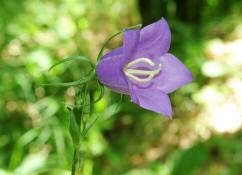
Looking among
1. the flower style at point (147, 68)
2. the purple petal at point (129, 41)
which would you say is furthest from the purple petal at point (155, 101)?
the purple petal at point (129, 41)

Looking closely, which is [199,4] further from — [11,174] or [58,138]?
[11,174]

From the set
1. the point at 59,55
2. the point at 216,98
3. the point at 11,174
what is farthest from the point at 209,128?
the point at 11,174

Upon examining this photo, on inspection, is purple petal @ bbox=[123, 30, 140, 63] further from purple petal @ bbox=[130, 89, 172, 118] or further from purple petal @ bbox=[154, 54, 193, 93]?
purple petal @ bbox=[154, 54, 193, 93]

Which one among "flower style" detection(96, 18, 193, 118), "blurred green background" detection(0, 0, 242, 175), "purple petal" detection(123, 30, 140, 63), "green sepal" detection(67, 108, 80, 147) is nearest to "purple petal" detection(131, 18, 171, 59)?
"flower style" detection(96, 18, 193, 118)

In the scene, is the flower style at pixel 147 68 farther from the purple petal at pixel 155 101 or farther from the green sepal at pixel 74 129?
the green sepal at pixel 74 129

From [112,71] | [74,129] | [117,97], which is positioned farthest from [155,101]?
[117,97]
